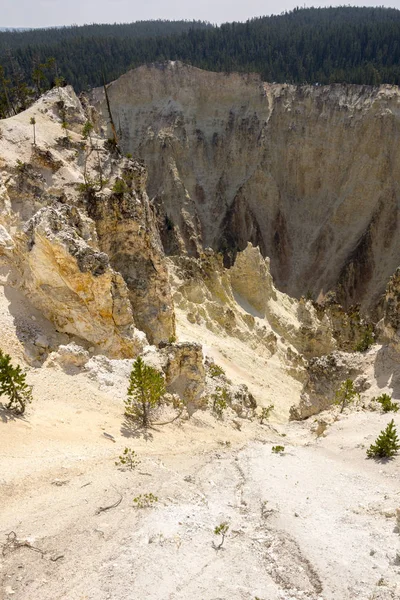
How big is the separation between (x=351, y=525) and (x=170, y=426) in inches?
274

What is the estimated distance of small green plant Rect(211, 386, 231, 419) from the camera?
18.8 m

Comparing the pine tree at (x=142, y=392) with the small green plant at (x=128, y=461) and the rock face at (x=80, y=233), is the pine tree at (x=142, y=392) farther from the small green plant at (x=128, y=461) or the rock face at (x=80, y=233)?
the rock face at (x=80, y=233)

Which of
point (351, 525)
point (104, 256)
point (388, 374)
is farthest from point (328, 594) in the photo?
point (388, 374)

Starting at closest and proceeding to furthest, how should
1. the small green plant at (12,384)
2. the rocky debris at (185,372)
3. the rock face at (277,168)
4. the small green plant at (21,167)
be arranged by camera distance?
the small green plant at (12,384) → the rocky debris at (185,372) → the small green plant at (21,167) → the rock face at (277,168)

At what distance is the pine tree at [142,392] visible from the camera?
45.6 feet

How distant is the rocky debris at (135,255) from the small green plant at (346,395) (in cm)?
959

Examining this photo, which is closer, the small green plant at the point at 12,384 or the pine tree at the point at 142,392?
the small green plant at the point at 12,384

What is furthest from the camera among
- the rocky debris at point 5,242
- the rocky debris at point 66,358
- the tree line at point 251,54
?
the tree line at point 251,54

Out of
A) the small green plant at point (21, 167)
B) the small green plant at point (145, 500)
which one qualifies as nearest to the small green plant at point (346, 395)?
the small green plant at point (145, 500)

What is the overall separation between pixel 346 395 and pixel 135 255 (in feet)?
44.0

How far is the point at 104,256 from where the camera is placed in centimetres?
1795

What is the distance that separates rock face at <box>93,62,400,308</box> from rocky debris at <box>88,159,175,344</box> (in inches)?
1181

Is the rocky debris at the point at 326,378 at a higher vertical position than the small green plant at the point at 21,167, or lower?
lower

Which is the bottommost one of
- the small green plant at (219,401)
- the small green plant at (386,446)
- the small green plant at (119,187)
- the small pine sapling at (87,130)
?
the small green plant at (219,401)
